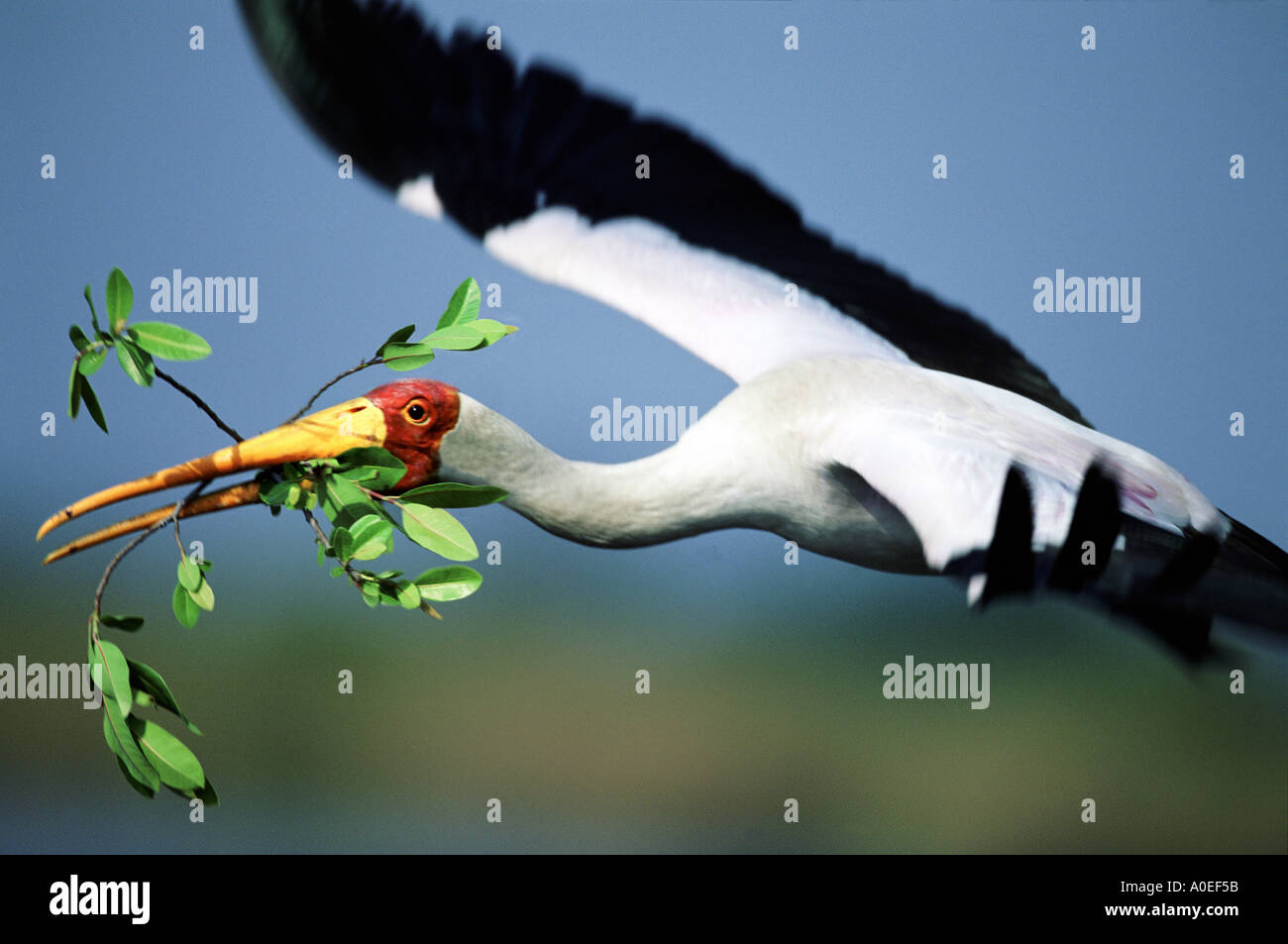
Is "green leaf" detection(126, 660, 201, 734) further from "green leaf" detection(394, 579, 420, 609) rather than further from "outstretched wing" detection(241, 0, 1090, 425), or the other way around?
"outstretched wing" detection(241, 0, 1090, 425)

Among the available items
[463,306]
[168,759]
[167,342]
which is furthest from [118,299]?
[168,759]

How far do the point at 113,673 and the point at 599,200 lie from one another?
128 centimetres

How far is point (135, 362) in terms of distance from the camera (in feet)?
4.55

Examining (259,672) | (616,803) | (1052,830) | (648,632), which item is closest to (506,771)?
(616,803)

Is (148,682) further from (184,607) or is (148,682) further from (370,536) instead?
(370,536)

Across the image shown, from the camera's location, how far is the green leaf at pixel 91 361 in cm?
138

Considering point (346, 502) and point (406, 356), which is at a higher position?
point (406, 356)

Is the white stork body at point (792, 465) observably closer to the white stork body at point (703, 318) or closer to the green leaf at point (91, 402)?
the white stork body at point (703, 318)

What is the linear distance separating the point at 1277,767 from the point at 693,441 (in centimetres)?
146

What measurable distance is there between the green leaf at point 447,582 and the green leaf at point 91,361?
54 cm

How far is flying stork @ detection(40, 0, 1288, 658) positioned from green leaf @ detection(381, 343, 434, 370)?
196 mm

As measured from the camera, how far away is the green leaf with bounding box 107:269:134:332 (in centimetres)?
135
